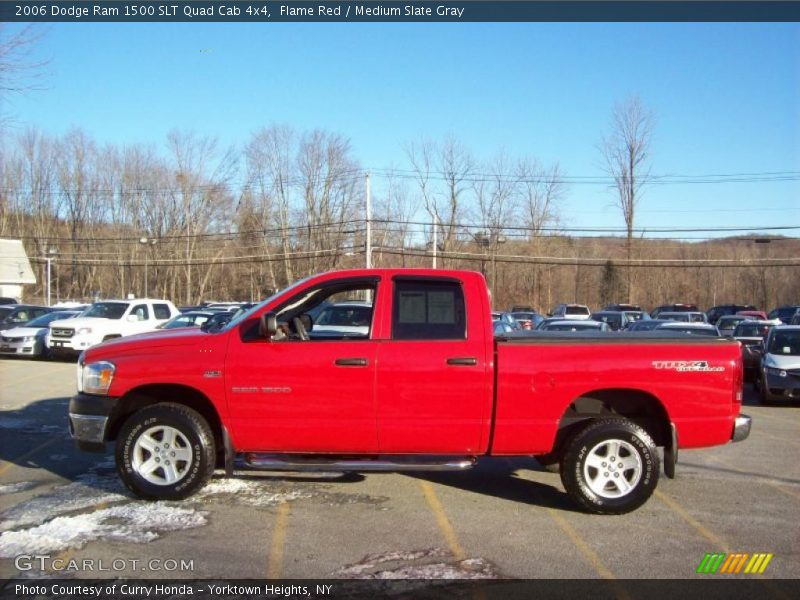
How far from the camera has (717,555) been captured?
15.9ft

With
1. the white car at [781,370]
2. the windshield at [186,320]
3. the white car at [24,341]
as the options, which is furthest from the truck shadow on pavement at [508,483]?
the white car at [24,341]

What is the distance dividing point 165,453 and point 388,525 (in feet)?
6.57

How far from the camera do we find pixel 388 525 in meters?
5.40

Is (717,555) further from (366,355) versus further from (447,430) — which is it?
(366,355)

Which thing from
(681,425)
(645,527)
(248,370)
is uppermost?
(248,370)

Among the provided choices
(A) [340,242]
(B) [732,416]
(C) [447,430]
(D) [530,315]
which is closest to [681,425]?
(B) [732,416]

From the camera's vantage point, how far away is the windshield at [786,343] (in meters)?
13.4

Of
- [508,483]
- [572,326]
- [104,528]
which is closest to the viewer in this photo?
[104,528]

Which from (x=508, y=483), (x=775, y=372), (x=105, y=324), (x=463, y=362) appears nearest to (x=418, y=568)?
(x=463, y=362)

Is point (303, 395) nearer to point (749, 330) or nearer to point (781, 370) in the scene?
point (781, 370)

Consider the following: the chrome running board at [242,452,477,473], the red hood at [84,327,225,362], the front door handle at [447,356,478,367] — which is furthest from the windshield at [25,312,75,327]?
the front door handle at [447,356,478,367]

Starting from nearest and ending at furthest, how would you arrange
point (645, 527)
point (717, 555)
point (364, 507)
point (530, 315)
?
point (717, 555) → point (645, 527) → point (364, 507) → point (530, 315)

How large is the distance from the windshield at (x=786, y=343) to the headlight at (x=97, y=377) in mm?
12446

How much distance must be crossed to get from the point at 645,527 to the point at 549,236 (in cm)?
4917
